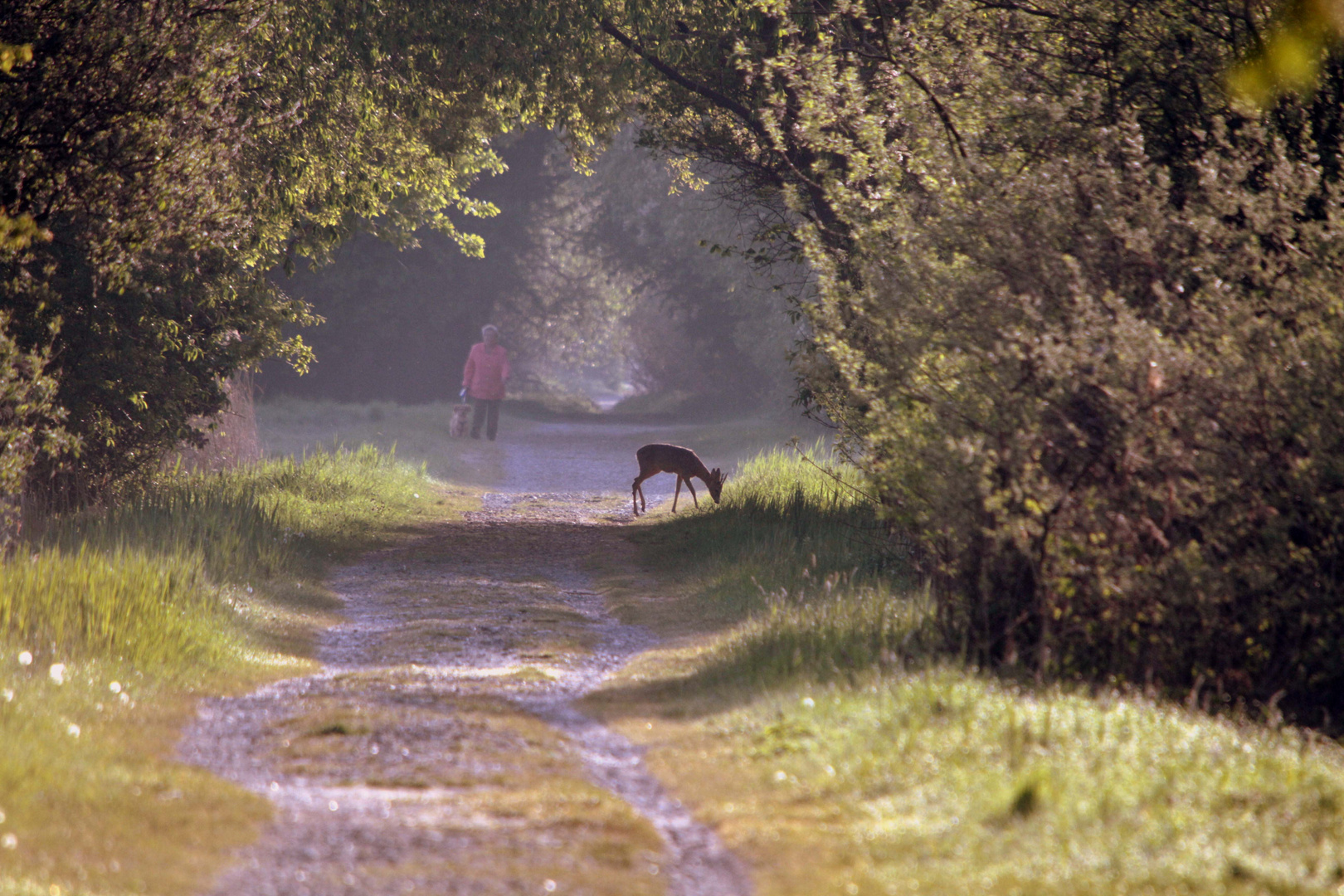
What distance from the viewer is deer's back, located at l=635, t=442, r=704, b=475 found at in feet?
59.1

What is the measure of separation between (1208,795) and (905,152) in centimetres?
680

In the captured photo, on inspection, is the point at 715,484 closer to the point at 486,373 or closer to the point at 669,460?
the point at 669,460

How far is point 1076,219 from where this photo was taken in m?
7.91

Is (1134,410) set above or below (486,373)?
above

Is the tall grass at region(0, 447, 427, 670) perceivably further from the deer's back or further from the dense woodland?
the deer's back

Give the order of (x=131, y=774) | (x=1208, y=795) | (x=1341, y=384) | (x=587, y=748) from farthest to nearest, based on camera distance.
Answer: (x=1341, y=384) < (x=587, y=748) < (x=131, y=774) < (x=1208, y=795)

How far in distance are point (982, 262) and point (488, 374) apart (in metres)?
22.5

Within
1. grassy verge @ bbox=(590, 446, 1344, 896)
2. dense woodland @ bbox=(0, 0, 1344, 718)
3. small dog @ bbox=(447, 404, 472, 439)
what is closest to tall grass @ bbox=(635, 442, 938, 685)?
grassy verge @ bbox=(590, 446, 1344, 896)

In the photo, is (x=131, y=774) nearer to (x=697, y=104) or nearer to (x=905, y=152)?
(x=905, y=152)

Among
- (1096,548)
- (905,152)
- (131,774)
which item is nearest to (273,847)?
(131,774)

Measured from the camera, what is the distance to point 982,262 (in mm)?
8242

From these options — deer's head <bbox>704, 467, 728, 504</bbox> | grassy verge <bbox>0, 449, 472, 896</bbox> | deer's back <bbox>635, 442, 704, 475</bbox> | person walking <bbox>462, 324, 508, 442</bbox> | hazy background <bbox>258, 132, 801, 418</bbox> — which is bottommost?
grassy verge <bbox>0, 449, 472, 896</bbox>

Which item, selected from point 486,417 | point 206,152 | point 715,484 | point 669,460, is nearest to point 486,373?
point 486,417

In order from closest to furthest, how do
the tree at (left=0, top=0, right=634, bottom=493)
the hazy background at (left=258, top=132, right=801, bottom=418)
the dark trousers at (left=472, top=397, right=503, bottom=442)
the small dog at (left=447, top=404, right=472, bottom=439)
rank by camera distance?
the tree at (left=0, top=0, right=634, bottom=493)
the small dog at (left=447, top=404, right=472, bottom=439)
the dark trousers at (left=472, top=397, right=503, bottom=442)
the hazy background at (left=258, top=132, right=801, bottom=418)
